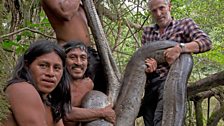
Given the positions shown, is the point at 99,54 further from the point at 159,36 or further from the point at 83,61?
the point at 159,36

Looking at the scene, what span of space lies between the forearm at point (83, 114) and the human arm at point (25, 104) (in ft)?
2.38

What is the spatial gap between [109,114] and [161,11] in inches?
44.0

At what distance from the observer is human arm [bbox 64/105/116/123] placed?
2.71 m

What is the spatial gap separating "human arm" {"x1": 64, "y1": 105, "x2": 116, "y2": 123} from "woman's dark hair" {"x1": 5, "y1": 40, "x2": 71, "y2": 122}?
0.28 meters

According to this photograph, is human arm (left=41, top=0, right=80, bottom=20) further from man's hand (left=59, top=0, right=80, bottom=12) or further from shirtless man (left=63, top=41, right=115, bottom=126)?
shirtless man (left=63, top=41, right=115, bottom=126)

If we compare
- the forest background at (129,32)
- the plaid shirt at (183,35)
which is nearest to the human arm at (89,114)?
the forest background at (129,32)

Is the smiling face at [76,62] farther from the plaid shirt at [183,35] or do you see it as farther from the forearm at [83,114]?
the plaid shirt at [183,35]

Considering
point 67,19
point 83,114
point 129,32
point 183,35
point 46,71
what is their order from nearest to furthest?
point 46,71, point 83,114, point 67,19, point 183,35, point 129,32

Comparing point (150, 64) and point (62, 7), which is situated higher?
point (62, 7)

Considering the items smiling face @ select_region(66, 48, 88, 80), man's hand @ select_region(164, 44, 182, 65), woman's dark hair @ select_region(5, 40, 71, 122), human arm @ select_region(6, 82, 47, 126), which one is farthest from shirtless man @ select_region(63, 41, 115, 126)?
human arm @ select_region(6, 82, 47, 126)

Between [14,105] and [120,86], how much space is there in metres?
1.42

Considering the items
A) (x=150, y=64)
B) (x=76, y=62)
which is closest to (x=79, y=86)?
(x=76, y=62)

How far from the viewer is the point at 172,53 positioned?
321cm

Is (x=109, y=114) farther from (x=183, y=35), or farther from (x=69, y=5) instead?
(x=183, y=35)
